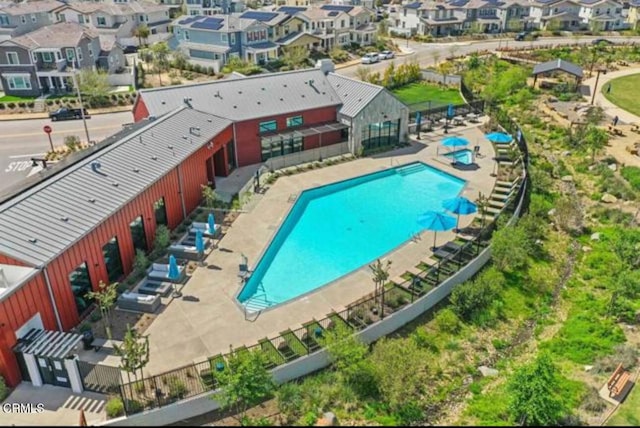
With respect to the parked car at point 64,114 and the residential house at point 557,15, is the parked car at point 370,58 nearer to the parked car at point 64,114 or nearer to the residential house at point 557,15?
the parked car at point 64,114

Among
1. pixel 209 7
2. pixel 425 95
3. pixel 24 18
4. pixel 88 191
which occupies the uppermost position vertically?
pixel 24 18

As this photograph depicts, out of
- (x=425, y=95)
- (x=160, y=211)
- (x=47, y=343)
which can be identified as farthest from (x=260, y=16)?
(x=47, y=343)

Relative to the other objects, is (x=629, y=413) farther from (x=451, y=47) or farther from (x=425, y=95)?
(x=451, y=47)

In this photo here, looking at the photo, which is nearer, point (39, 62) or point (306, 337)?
point (306, 337)

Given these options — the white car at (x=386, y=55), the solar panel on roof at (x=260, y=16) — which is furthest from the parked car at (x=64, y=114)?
the white car at (x=386, y=55)

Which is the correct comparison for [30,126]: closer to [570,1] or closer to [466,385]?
[466,385]

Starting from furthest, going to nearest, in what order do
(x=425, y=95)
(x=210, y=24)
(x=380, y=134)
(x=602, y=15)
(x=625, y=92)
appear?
(x=602, y=15) → (x=210, y=24) → (x=625, y=92) → (x=425, y=95) → (x=380, y=134)
